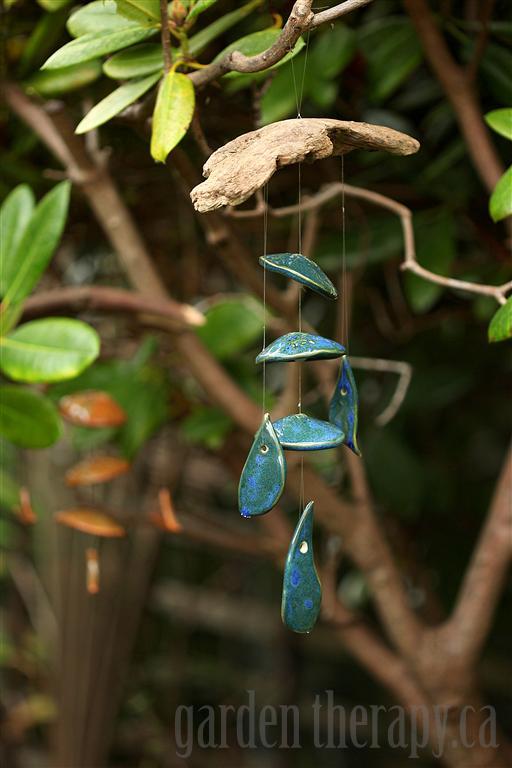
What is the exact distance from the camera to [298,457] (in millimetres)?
945

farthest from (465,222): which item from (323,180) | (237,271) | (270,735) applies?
(270,735)

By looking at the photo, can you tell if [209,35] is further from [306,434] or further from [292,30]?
[306,434]

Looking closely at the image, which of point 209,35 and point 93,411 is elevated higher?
point 209,35

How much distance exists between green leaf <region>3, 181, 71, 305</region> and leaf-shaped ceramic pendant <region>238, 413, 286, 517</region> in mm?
358

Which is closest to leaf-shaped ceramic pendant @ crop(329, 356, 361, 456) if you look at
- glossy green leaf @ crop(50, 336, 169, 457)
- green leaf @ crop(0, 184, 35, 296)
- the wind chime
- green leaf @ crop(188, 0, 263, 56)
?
the wind chime

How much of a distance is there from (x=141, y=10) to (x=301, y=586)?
16.8 inches

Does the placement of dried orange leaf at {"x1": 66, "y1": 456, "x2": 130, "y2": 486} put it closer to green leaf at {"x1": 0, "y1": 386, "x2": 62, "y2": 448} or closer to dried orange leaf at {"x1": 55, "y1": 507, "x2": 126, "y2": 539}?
dried orange leaf at {"x1": 55, "y1": 507, "x2": 126, "y2": 539}

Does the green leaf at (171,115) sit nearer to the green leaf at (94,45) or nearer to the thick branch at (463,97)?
the green leaf at (94,45)

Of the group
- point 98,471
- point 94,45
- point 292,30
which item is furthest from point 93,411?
point 292,30

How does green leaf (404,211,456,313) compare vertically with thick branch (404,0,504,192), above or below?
below

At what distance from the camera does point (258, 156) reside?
0.48 metres

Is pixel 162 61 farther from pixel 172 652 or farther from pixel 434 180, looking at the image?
pixel 172 652

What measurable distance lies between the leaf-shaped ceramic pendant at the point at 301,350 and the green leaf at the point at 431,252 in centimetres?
51

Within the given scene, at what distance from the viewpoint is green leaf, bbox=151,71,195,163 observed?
572 mm
